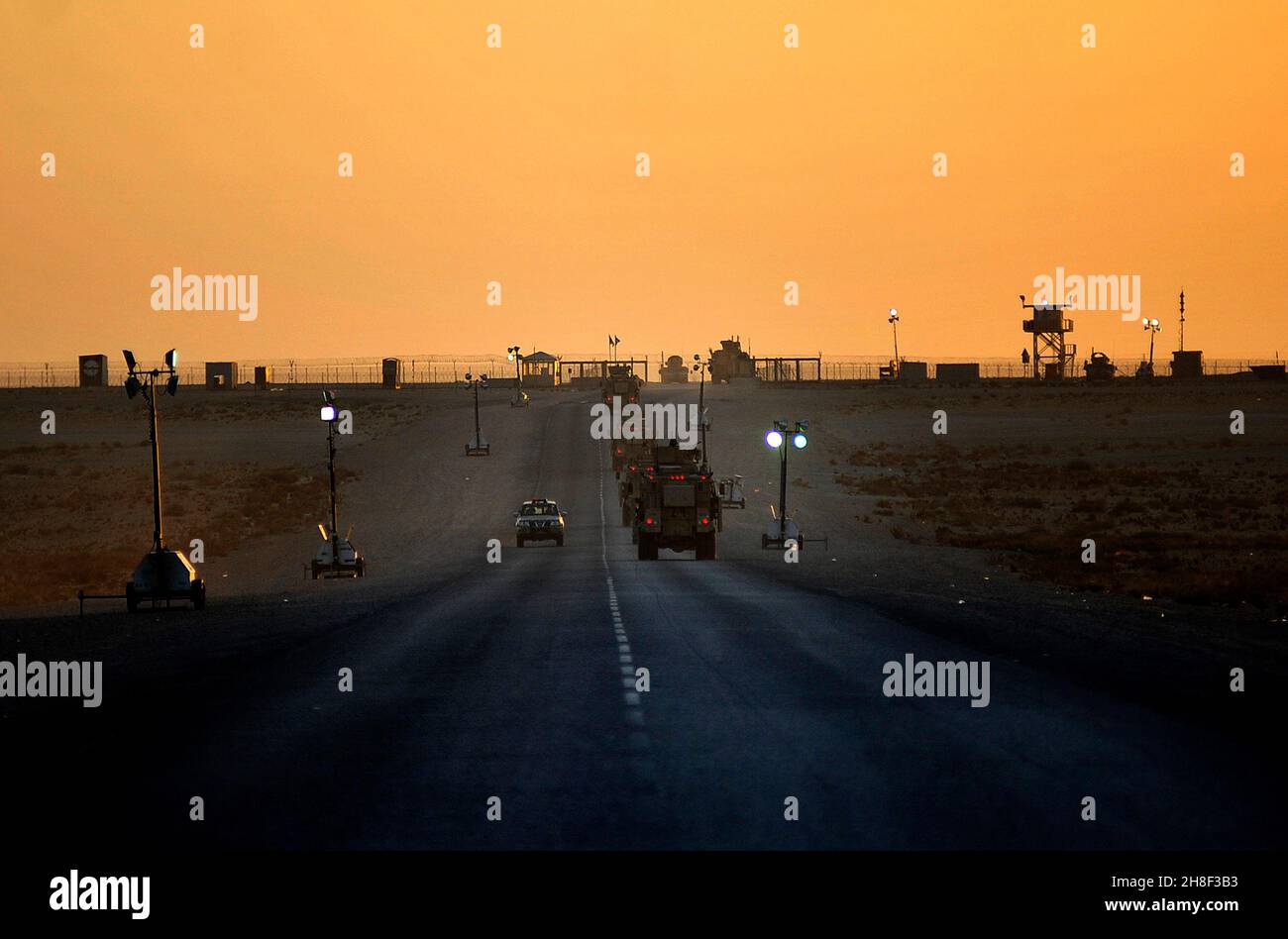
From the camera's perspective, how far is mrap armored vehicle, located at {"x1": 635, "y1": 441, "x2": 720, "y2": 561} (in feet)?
177

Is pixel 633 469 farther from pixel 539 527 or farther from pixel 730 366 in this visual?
pixel 730 366

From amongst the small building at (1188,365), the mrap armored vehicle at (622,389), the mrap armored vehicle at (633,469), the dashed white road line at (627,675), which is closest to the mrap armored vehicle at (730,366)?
the small building at (1188,365)

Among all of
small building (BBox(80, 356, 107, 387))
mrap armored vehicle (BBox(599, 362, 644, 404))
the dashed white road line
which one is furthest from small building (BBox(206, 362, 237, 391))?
the dashed white road line

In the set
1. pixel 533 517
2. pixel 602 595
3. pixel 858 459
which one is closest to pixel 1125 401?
pixel 858 459

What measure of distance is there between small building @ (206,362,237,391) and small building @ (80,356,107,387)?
12997mm

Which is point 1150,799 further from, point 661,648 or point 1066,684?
point 661,648

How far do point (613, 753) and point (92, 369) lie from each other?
182m

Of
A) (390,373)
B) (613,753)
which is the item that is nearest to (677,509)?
(613,753)

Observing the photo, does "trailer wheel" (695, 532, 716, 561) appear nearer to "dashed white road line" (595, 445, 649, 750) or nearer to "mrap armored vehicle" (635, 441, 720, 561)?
"mrap armored vehicle" (635, 441, 720, 561)

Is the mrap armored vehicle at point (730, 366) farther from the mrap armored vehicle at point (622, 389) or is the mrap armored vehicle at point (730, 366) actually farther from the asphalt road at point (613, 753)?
the asphalt road at point (613, 753)
